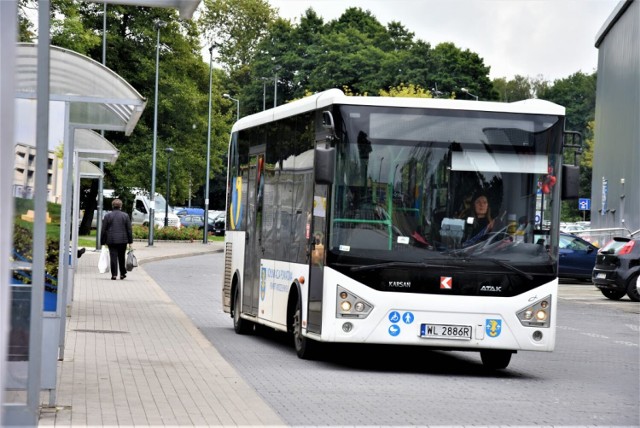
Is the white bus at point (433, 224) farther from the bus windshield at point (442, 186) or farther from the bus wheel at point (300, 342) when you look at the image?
the bus wheel at point (300, 342)

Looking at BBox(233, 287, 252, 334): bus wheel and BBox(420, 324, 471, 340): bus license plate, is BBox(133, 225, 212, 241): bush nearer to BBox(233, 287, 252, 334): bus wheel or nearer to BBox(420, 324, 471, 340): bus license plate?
BBox(233, 287, 252, 334): bus wheel

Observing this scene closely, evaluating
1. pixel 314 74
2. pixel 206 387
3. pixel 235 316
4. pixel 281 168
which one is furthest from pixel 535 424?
pixel 314 74

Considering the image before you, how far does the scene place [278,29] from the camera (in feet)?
314

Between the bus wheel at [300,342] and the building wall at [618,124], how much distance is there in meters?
41.2

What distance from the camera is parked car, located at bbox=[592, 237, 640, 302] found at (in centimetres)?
3066

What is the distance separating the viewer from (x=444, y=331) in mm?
13211

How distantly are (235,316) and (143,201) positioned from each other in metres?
68.0

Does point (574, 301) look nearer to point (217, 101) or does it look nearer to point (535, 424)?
point (535, 424)

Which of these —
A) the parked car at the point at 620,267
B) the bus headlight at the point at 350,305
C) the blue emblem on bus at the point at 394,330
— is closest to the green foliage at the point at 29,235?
the bus headlight at the point at 350,305

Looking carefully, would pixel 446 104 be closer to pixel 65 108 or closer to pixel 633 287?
pixel 65 108

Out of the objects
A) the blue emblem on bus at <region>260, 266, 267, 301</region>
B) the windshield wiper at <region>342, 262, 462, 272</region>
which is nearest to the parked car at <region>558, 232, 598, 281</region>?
the blue emblem on bus at <region>260, 266, 267, 301</region>

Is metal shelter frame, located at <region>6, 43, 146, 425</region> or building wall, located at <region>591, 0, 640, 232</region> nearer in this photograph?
metal shelter frame, located at <region>6, 43, 146, 425</region>

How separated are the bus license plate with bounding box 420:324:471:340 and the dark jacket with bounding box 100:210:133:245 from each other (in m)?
18.1

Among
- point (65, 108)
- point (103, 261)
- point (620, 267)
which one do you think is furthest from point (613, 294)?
point (65, 108)
